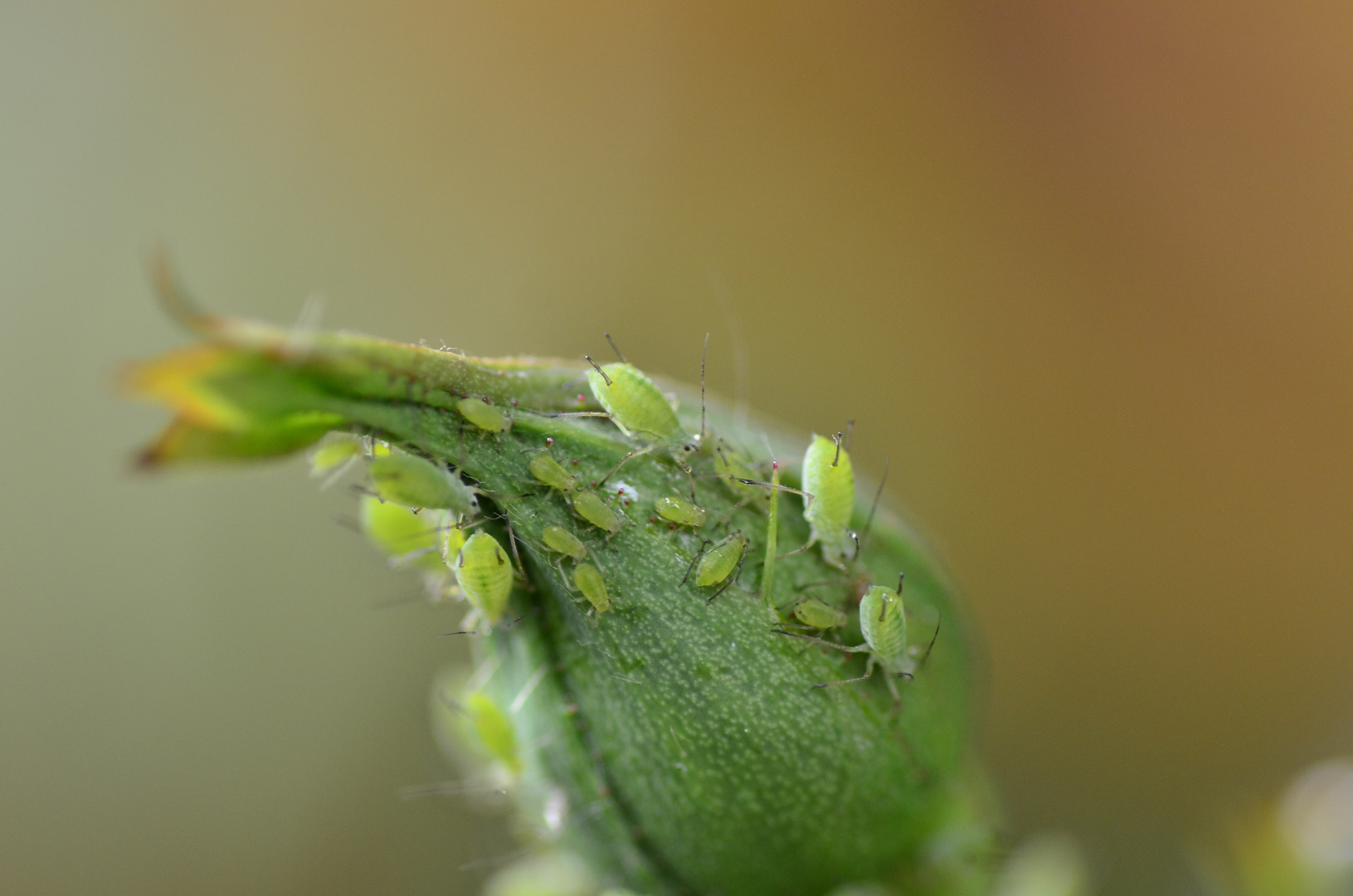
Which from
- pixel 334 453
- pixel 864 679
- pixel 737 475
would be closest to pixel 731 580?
pixel 737 475

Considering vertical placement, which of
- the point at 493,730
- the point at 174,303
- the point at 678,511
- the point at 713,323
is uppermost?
the point at 713,323

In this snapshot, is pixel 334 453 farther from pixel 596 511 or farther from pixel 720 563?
pixel 720 563

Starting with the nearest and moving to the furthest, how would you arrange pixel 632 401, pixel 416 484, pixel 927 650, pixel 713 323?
1. pixel 416 484
2. pixel 632 401
3. pixel 927 650
4. pixel 713 323

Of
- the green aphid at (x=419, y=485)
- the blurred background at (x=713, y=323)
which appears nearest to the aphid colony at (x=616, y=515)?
the green aphid at (x=419, y=485)

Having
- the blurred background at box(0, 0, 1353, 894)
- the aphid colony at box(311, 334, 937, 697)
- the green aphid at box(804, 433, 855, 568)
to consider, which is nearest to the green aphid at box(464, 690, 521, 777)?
the aphid colony at box(311, 334, 937, 697)

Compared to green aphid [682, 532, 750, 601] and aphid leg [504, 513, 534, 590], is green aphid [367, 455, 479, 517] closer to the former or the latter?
aphid leg [504, 513, 534, 590]

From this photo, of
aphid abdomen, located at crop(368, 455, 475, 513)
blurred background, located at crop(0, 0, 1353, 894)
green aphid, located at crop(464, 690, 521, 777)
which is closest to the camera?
aphid abdomen, located at crop(368, 455, 475, 513)
